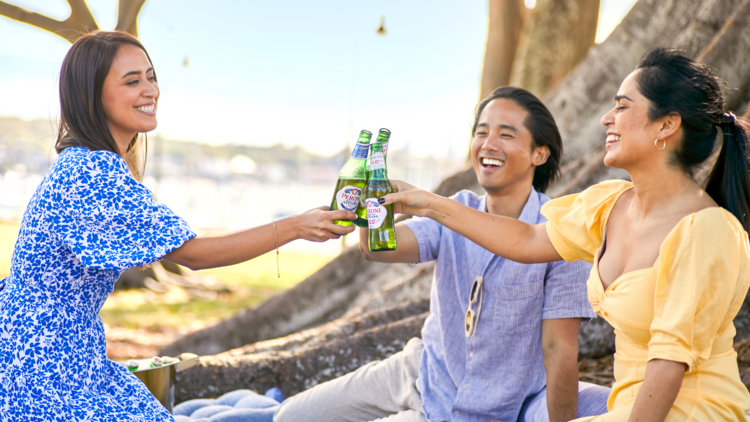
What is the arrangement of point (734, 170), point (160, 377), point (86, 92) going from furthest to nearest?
point (160, 377) → point (86, 92) → point (734, 170)

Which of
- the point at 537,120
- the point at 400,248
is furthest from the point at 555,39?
the point at 400,248

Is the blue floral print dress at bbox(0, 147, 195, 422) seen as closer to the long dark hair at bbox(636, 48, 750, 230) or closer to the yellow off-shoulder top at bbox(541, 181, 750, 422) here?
the yellow off-shoulder top at bbox(541, 181, 750, 422)

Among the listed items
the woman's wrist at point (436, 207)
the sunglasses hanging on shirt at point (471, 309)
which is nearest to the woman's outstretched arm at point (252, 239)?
the woman's wrist at point (436, 207)

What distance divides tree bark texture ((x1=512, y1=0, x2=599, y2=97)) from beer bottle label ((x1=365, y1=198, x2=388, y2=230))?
4.83m

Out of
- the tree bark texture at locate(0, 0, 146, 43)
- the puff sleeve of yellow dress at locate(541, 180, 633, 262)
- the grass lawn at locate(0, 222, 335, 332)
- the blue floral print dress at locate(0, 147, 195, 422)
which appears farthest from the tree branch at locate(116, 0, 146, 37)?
the puff sleeve of yellow dress at locate(541, 180, 633, 262)

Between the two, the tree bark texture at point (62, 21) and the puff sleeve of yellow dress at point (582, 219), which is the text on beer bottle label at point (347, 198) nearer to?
the puff sleeve of yellow dress at point (582, 219)

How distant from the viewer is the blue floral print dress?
2053 millimetres

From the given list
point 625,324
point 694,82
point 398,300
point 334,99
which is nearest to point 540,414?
point 625,324

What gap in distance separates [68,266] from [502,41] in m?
6.56

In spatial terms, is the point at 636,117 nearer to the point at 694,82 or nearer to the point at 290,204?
the point at 694,82

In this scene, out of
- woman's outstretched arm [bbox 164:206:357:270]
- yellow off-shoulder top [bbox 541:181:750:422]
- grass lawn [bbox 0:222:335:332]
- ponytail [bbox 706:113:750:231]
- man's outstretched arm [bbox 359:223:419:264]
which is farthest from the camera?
grass lawn [bbox 0:222:335:332]

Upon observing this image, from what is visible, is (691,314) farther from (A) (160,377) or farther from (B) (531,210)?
(A) (160,377)

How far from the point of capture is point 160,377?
122 inches

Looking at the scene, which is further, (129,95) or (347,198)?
(347,198)
